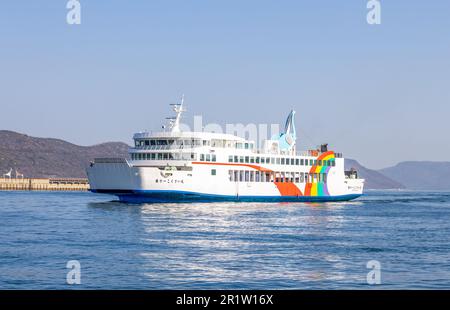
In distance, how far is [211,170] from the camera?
2840 inches

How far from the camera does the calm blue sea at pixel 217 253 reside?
23.5m

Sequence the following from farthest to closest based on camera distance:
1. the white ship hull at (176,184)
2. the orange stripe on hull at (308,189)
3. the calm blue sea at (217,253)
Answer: the orange stripe on hull at (308,189) → the white ship hull at (176,184) → the calm blue sea at (217,253)

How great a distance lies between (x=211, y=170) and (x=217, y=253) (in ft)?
136

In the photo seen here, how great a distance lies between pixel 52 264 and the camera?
26.4 meters

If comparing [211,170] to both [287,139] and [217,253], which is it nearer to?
[287,139]

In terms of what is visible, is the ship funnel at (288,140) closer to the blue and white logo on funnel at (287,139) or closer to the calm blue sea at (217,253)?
the blue and white logo on funnel at (287,139)

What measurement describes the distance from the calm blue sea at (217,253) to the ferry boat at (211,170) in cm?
1697

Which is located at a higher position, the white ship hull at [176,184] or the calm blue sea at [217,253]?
the white ship hull at [176,184]

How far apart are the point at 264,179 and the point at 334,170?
13.7 meters

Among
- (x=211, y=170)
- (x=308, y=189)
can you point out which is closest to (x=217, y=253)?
(x=211, y=170)

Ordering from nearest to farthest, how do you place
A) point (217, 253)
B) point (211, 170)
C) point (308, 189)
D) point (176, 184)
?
point (217, 253) < point (176, 184) < point (211, 170) < point (308, 189)

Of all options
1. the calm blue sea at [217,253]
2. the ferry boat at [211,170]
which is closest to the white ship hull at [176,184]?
the ferry boat at [211,170]
